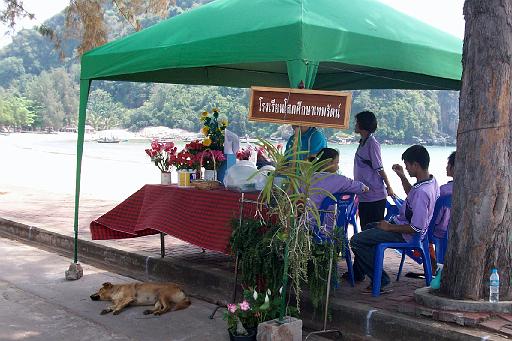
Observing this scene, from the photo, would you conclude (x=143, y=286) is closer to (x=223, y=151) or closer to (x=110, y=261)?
(x=223, y=151)

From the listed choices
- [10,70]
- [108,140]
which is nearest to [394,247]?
[108,140]

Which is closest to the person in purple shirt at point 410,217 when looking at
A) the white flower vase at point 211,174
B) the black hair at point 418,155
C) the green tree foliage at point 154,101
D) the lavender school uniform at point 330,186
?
the black hair at point 418,155

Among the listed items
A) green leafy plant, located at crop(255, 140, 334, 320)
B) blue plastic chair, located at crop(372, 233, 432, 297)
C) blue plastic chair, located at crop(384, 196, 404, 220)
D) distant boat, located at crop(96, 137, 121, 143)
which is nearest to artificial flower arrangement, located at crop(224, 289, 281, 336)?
green leafy plant, located at crop(255, 140, 334, 320)

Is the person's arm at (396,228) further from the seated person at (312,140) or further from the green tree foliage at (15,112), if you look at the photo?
the green tree foliage at (15,112)

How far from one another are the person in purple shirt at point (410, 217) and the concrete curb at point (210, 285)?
0.50m

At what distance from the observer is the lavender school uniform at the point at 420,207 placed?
503cm

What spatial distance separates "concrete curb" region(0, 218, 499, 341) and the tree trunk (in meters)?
0.45

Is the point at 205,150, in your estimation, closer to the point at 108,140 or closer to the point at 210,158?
the point at 210,158

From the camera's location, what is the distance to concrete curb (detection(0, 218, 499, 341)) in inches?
173

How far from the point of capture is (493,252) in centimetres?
455

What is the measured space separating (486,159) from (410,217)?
0.88 meters

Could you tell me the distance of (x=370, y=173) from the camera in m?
6.32

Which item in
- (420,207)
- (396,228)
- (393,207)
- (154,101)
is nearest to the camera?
(420,207)

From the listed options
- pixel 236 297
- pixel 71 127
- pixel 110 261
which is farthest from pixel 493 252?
pixel 71 127
